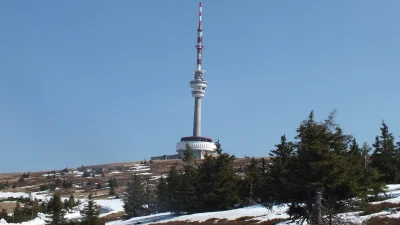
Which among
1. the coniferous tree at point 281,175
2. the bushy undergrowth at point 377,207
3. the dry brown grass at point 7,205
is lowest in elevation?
the dry brown grass at point 7,205

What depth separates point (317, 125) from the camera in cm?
3656

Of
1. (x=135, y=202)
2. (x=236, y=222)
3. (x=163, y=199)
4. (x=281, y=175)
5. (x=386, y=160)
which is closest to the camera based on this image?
(x=281, y=175)

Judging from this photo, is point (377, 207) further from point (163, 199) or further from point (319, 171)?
point (163, 199)

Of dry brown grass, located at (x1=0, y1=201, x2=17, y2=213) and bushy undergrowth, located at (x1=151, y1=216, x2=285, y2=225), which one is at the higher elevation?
bushy undergrowth, located at (x1=151, y1=216, x2=285, y2=225)

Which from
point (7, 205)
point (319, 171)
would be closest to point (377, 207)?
point (319, 171)

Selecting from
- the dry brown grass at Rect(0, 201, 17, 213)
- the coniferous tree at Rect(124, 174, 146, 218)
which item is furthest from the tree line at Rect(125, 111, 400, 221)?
the dry brown grass at Rect(0, 201, 17, 213)

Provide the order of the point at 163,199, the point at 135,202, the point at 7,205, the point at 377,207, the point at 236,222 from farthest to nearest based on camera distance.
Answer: the point at 7,205 → the point at 135,202 → the point at 163,199 → the point at 236,222 → the point at 377,207

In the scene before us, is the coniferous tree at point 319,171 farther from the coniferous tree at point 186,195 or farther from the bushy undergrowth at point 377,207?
the coniferous tree at point 186,195

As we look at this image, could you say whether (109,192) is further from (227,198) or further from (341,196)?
(341,196)

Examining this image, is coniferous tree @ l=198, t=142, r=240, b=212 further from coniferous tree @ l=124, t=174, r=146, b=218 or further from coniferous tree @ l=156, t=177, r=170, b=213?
coniferous tree @ l=124, t=174, r=146, b=218

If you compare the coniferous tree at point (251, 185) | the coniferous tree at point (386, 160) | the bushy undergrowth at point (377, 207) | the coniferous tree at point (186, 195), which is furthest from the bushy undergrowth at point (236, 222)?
the coniferous tree at point (386, 160)

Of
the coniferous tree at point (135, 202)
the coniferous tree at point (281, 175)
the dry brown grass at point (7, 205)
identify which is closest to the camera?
the coniferous tree at point (281, 175)

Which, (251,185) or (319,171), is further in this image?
(251,185)

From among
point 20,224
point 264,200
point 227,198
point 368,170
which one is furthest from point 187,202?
point 20,224
